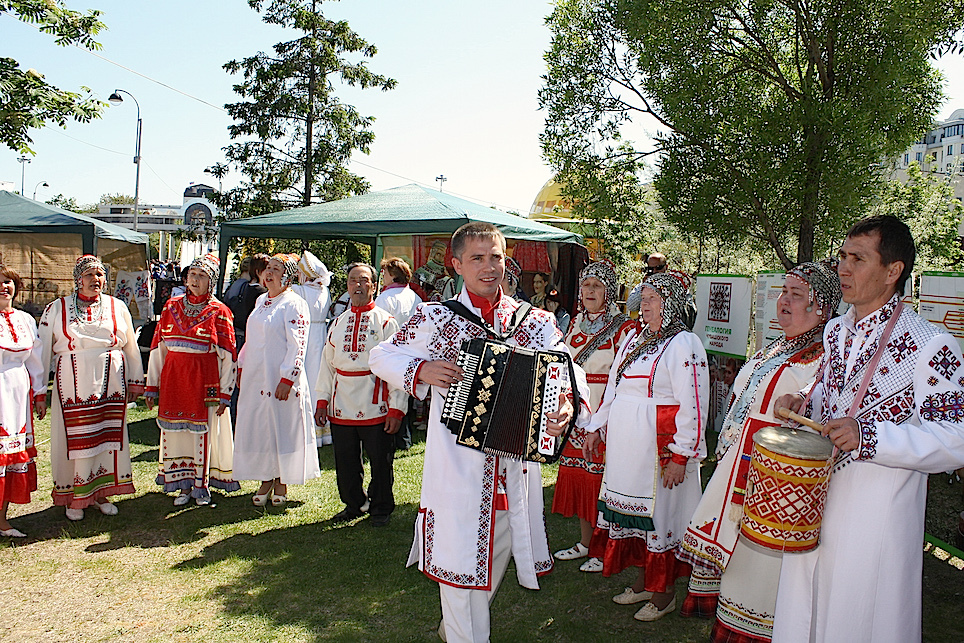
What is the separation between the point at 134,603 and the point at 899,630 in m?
4.19

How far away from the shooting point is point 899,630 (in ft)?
8.82

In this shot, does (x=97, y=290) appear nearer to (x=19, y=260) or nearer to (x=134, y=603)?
(x=134, y=603)

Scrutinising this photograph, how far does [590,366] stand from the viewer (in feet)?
17.9

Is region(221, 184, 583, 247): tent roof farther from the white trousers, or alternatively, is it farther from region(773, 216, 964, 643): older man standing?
region(773, 216, 964, 643): older man standing

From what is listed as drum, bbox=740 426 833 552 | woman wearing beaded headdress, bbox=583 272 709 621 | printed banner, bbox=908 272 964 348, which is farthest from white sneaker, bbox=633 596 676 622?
printed banner, bbox=908 272 964 348

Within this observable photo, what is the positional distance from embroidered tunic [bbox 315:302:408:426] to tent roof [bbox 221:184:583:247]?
10.0 ft

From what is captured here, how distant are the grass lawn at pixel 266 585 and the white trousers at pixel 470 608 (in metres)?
1.00

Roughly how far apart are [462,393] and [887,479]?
161 cm

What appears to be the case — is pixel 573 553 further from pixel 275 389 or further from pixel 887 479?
pixel 887 479

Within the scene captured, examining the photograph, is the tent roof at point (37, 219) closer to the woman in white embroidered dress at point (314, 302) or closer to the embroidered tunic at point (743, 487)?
the woman in white embroidered dress at point (314, 302)

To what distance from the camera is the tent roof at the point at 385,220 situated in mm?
9047

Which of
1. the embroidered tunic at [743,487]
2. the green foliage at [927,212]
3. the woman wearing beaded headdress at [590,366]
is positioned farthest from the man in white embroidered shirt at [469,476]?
the green foliage at [927,212]

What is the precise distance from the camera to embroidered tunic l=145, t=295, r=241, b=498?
6.18 meters

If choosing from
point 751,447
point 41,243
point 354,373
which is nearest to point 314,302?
point 354,373
